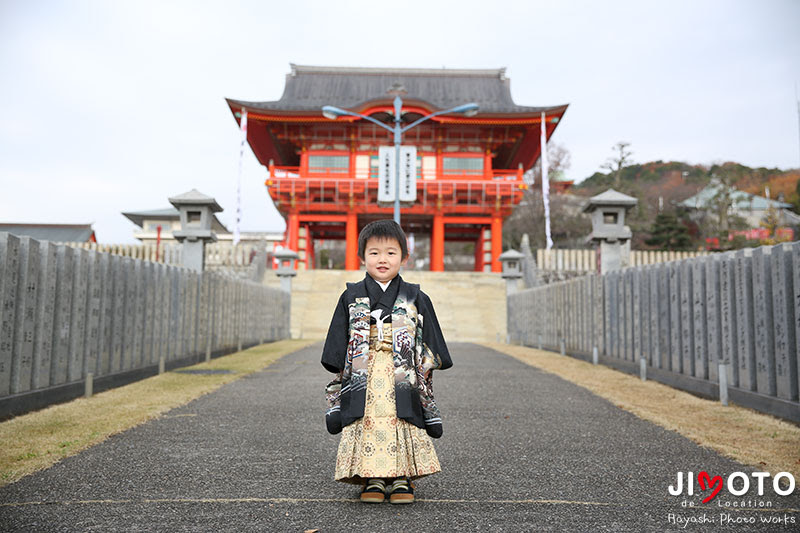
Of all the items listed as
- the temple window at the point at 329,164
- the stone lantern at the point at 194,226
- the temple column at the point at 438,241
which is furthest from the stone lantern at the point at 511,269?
the temple window at the point at 329,164

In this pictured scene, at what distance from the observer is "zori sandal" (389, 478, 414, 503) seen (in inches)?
104

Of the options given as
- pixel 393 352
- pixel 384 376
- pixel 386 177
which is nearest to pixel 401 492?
pixel 384 376

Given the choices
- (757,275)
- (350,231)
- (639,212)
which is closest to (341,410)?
(757,275)

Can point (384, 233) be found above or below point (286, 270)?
below

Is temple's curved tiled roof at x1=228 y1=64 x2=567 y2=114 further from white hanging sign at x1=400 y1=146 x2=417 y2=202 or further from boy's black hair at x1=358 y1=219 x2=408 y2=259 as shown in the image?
boy's black hair at x1=358 y1=219 x2=408 y2=259

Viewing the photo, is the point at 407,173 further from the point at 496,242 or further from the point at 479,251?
the point at 479,251

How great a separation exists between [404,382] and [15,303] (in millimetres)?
3579

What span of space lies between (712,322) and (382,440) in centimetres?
431

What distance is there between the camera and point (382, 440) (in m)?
2.63

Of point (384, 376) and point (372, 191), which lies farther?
point (372, 191)

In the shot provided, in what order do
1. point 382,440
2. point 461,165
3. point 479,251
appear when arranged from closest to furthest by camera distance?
point 382,440
point 461,165
point 479,251

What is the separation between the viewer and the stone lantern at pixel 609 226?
1021 centimetres

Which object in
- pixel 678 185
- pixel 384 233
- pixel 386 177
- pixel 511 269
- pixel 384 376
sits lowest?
pixel 384 376

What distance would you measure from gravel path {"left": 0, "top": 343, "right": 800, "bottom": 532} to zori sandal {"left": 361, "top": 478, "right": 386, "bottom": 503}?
0.07 m
